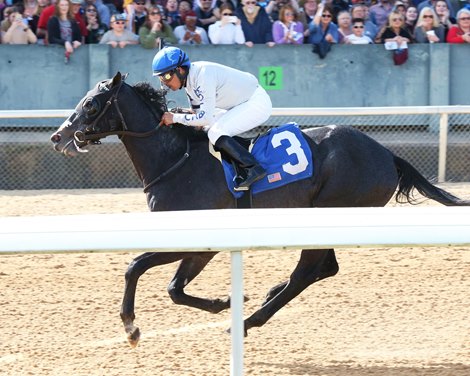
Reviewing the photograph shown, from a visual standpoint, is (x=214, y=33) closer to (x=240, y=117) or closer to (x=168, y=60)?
(x=240, y=117)

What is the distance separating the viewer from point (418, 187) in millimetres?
6512

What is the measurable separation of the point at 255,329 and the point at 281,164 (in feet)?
3.31

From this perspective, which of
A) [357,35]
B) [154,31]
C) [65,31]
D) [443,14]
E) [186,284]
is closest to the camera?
[186,284]

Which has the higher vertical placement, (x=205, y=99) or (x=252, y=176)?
(x=205, y=99)

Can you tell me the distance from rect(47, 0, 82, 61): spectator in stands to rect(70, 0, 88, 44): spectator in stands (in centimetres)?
4

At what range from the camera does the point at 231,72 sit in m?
6.33

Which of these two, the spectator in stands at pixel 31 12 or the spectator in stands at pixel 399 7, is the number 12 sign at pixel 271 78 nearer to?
the spectator in stands at pixel 399 7

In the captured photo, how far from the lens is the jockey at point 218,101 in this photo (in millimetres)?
6133

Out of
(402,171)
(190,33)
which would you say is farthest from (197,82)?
(190,33)

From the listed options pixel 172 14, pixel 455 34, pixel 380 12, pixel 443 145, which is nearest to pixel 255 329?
pixel 443 145

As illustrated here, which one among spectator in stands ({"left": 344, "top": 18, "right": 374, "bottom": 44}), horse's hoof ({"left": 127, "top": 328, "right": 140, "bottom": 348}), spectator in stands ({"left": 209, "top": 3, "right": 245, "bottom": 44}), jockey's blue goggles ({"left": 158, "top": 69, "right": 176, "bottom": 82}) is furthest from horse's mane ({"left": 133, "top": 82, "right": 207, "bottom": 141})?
spectator in stands ({"left": 344, "top": 18, "right": 374, "bottom": 44})

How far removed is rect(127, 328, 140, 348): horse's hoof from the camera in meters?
5.59

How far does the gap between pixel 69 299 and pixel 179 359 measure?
1.70m

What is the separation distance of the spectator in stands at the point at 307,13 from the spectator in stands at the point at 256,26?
402 millimetres
